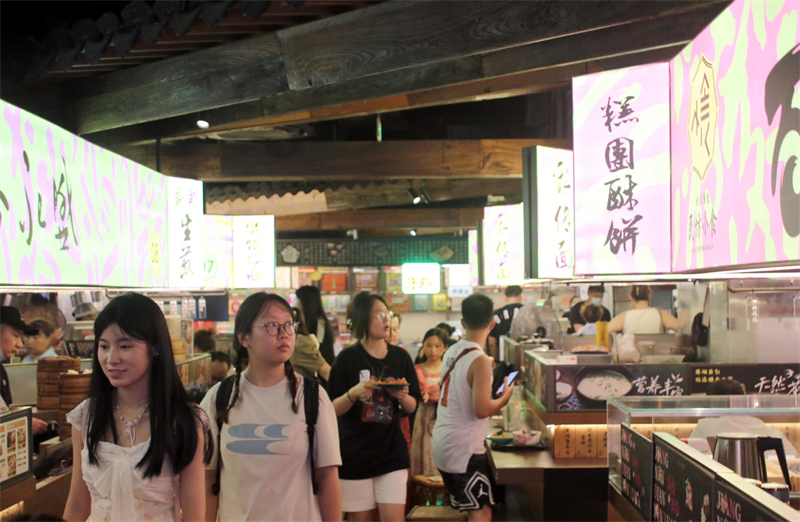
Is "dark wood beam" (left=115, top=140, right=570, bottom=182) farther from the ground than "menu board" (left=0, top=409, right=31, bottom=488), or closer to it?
farther from the ground

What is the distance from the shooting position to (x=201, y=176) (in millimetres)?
7129

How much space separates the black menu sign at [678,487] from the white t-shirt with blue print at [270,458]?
4.00ft

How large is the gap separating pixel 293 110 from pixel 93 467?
3.79m

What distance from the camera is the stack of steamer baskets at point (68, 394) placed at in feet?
13.6

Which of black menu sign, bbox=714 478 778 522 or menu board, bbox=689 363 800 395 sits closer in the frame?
black menu sign, bbox=714 478 778 522

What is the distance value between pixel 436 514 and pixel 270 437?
283 cm

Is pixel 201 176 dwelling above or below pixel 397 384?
above

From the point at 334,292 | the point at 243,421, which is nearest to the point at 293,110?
the point at 243,421

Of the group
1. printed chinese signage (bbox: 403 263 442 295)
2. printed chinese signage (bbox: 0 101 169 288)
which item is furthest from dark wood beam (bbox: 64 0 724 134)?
printed chinese signage (bbox: 403 263 442 295)

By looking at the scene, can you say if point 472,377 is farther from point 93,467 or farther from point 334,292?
point 334,292

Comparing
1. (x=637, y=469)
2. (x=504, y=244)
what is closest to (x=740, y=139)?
(x=637, y=469)

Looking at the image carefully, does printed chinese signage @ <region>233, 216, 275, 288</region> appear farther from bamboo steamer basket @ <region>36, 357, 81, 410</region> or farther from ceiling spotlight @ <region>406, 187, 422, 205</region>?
bamboo steamer basket @ <region>36, 357, 81, 410</region>

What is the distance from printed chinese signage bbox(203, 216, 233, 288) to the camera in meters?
7.30

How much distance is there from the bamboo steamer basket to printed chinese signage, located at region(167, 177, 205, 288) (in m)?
1.22
